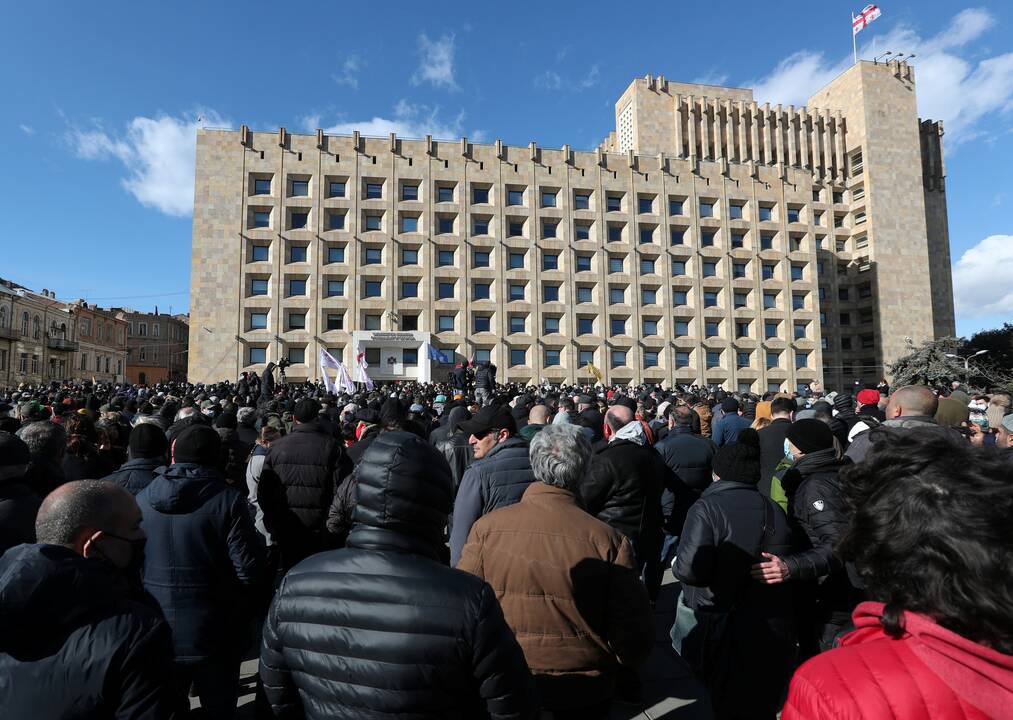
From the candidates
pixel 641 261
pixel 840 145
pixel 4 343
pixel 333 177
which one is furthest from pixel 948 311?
pixel 4 343

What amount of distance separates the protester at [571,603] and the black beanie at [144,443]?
3.04 metres

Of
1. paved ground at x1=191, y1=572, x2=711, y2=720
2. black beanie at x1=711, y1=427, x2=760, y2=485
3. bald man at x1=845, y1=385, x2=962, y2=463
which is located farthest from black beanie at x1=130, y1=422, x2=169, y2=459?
bald man at x1=845, y1=385, x2=962, y2=463

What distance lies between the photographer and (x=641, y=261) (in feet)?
151

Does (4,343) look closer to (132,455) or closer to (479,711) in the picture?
(132,455)

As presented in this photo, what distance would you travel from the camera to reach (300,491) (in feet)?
16.4

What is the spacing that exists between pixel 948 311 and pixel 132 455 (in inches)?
2960

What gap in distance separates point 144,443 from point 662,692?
14.1 ft

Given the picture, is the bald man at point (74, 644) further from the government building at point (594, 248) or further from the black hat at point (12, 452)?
the government building at point (594, 248)

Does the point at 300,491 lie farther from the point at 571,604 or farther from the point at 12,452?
the point at 571,604

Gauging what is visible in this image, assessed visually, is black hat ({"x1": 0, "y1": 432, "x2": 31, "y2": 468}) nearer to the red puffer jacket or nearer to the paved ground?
the paved ground

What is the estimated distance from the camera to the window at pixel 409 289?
42.4m

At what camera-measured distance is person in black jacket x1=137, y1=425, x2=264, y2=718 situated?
3.22 metres

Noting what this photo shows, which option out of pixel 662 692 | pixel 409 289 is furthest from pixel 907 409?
pixel 409 289

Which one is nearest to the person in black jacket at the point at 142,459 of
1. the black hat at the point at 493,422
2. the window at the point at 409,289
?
the black hat at the point at 493,422
